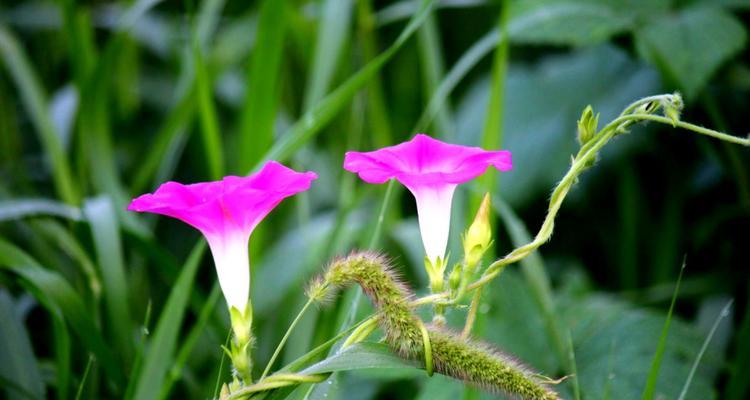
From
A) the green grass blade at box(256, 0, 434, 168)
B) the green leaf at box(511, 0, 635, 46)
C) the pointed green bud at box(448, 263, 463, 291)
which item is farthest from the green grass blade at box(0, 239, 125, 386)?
the green leaf at box(511, 0, 635, 46)

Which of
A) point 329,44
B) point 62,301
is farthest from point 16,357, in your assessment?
point 329,44

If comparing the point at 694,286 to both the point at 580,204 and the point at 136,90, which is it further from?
the point at 136,90

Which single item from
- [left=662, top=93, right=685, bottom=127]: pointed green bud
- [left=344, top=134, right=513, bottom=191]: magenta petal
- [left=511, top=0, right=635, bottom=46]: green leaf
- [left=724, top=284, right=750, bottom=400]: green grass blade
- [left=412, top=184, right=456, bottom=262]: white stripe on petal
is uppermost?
[left=511, top=0, right=635, bottom=46]: green leaf

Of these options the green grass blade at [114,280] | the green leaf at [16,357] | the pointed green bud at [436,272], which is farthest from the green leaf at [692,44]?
the green leaf at [16,357]

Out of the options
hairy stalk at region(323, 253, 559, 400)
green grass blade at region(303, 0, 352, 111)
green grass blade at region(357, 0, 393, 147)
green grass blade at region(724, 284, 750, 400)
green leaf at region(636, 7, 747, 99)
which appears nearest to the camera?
hairy stalk at region(323, 253, 559, 400)

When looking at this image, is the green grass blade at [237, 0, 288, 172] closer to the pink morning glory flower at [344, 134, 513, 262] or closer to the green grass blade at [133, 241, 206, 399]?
the green grass blade at [133, 241, 206, 399]

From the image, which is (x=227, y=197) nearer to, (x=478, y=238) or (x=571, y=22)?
(x=478, y=238)
